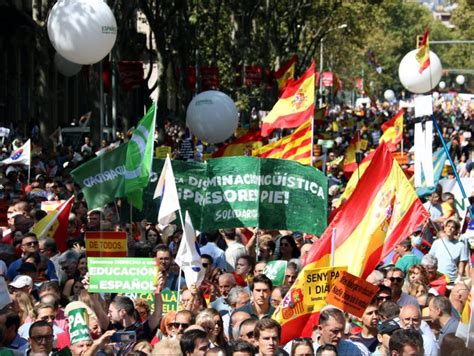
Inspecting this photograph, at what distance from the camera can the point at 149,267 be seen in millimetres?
10477

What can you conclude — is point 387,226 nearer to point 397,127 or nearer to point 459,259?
point 459,259

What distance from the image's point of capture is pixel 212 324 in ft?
32.1

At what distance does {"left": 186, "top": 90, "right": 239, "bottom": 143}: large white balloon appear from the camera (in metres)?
24.1

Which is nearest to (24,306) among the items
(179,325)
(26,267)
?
(26,267)

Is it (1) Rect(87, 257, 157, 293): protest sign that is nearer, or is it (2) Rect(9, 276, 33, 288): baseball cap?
(1) Rect(87, 257, 157, 293): protest sign

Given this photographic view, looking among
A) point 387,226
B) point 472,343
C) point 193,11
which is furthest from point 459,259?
point 193,11

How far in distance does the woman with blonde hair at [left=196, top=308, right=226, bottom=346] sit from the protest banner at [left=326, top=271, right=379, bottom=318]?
855 millimetres

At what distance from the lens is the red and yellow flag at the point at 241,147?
22.3 meters

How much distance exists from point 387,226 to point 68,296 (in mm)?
2678

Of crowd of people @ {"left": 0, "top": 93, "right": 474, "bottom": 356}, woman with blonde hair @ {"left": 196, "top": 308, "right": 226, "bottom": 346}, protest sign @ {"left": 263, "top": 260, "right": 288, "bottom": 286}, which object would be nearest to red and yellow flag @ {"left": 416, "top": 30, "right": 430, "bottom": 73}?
crowd of people @ {"left": 0, "top": 93, "right": 474, "bottom": 356}

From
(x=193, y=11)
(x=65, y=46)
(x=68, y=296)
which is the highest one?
(x=193, y=11)

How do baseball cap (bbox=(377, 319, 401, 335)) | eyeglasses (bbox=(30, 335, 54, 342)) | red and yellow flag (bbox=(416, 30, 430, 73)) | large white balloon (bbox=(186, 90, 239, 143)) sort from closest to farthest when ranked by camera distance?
eyeglasses (bbox=(30, 335, 54, 342))
baseball cap (bbox=(377, 319, 401, 335))
red and yellow flag (bbox=(416, 30, 430, 73))
large white balloon (bbox=(186, 90, 239, 143))

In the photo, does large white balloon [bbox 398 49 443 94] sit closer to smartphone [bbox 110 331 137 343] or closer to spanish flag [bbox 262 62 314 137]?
spanish flag [bbox 262 62 314 137]

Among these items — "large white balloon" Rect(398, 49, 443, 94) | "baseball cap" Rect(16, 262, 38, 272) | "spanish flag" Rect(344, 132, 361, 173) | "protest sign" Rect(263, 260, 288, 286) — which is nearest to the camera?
"baseball cap" Rect(16, 262, 38, 272)
